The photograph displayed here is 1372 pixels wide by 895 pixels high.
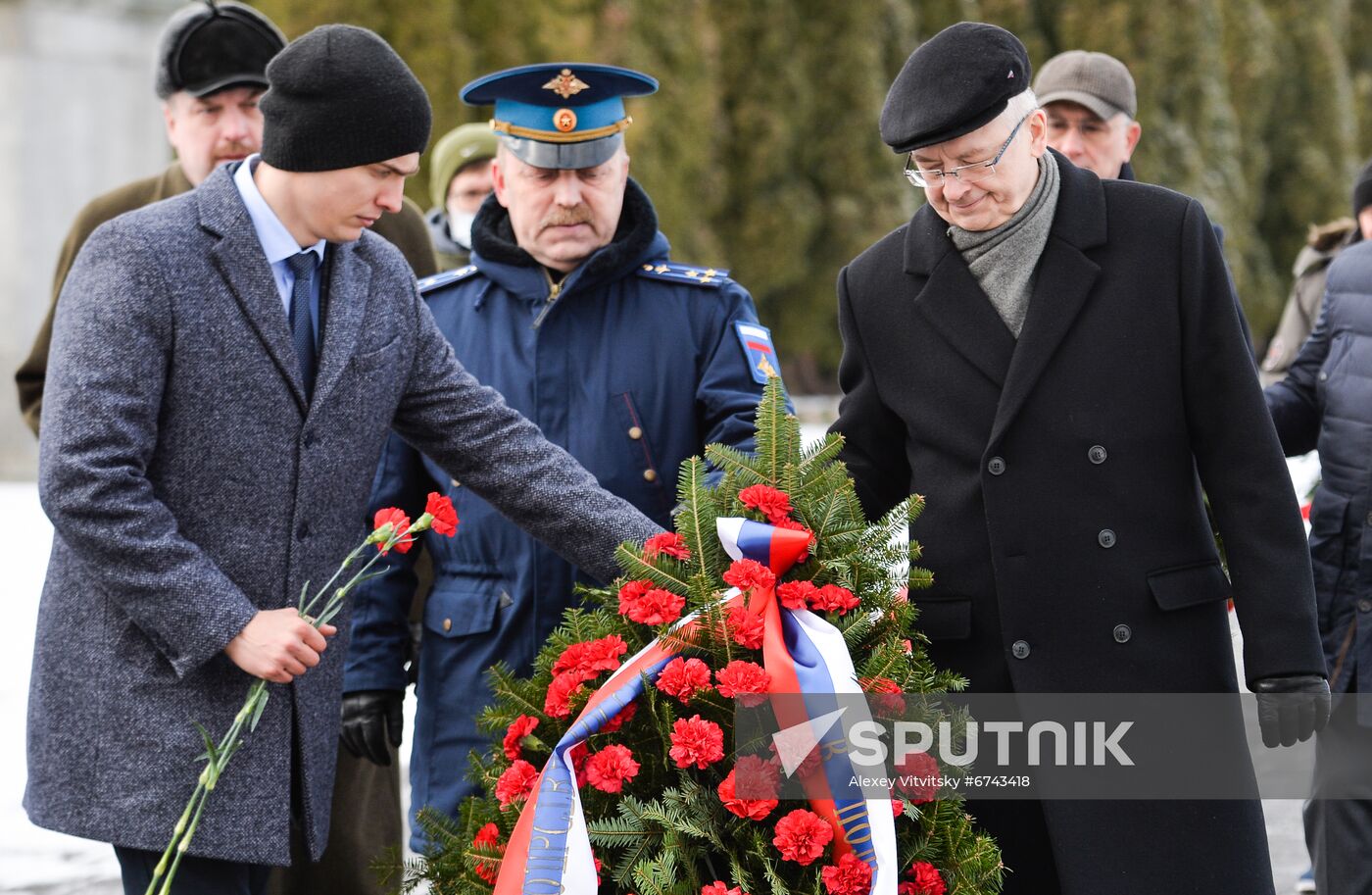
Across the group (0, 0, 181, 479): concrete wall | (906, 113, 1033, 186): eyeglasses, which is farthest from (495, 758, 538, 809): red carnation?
(0, 0, 181, 479): concrete wall

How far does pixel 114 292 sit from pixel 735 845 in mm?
1308

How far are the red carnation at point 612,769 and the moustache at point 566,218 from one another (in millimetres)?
1344

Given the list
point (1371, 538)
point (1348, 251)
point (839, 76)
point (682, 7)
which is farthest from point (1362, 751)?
point (839, 76)

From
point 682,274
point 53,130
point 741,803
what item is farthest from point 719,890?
point 53,130

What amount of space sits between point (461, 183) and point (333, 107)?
2.92 m

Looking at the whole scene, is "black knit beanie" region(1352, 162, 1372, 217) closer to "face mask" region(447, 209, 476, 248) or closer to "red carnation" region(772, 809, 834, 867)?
"face mask" region(447, 209, 476, 248)

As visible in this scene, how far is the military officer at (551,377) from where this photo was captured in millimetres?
3387

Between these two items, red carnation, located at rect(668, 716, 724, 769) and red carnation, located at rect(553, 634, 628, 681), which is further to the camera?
red carnation, located at rect(553, 634, 628, 681)

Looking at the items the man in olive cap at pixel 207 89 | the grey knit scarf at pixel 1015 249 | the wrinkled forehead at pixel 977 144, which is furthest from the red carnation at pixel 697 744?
the man in olive cap at pixel 207 89

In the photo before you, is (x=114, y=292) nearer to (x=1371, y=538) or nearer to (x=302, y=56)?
(x=302, y=56)

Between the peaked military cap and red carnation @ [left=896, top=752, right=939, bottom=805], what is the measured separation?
1525 millimetres

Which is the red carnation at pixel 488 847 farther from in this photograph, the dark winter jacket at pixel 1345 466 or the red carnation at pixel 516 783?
the dark winter jacket at pixel 1345 466

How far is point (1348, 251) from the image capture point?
407 centimetres

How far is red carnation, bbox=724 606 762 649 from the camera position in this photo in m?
2.55
